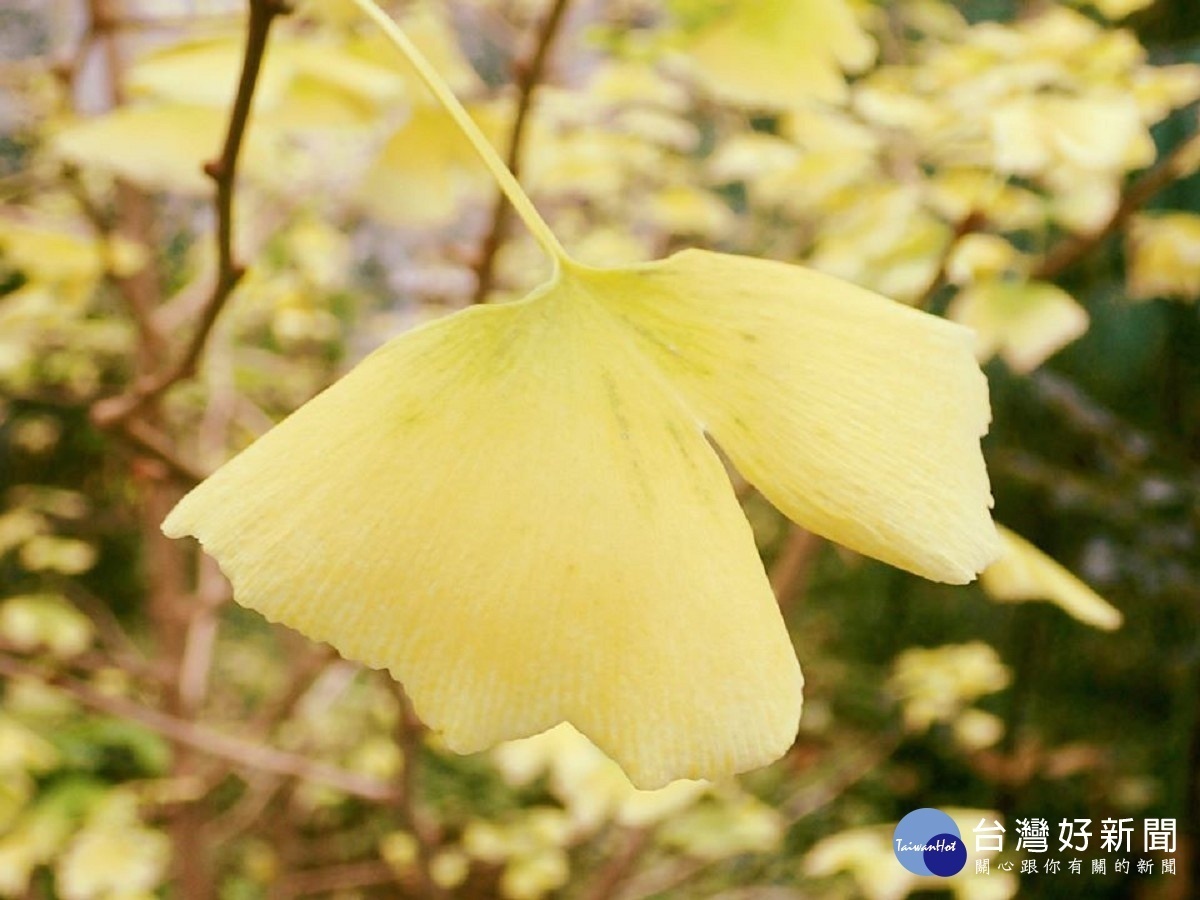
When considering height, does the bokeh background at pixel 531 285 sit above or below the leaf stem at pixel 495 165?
below

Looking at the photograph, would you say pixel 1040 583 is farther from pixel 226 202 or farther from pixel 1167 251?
pixel 1167 251

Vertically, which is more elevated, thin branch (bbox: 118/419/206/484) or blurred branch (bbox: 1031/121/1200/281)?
blurred branch (bbox: 1031/121/1200/281)

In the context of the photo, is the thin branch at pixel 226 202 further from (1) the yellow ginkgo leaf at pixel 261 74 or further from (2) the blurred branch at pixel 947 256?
(2) the blurred branch at pixel 947 256

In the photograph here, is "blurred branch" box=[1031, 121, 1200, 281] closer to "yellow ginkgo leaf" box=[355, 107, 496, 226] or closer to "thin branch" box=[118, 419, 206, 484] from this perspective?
"yellow ginkgo leaf" box=[355, 107, 496, 226]

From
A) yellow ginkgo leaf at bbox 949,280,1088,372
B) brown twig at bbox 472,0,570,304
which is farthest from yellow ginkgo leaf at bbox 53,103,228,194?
yellow ginkgo leaf at bbox 949,280,1088,372

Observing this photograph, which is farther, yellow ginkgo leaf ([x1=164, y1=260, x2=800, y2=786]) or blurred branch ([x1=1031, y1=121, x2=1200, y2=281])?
blurred branch ([x1=1031, y1=121, x2=1200, y2=281])

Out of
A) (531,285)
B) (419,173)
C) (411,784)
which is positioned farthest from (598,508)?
(531,285)

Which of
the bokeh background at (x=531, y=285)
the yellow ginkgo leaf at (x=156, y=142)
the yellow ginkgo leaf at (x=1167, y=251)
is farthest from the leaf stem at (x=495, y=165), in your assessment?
the yellow ginkgo leaf at (x=1167, y=251)

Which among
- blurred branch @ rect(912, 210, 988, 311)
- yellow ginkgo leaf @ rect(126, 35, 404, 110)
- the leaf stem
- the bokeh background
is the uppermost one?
the leaf stem
